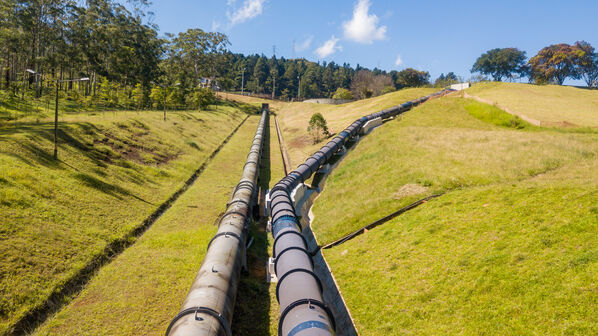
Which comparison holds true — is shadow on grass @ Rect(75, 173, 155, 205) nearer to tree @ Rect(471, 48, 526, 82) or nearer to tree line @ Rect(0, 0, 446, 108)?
tree line @ Rect(0, 0, 446, 108)

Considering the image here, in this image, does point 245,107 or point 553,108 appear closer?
point 553,108

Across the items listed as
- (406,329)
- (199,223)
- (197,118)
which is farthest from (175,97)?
(406,329)

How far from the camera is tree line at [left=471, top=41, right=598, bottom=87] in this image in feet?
347

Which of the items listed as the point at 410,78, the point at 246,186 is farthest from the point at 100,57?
the point at 410,78

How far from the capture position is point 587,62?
10462 centimetres

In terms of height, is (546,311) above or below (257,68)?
below

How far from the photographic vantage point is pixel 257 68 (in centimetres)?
16425

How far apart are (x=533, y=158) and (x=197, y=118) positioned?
6433 cm

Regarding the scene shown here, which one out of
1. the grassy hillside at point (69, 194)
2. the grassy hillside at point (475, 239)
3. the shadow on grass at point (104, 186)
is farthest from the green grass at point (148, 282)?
the grassy hillside at point (475, 239)

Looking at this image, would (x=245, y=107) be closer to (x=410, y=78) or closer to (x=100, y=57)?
(x=100, y=57)

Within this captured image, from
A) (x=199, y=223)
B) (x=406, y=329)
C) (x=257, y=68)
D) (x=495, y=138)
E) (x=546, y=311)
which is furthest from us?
(x=257, y=68)

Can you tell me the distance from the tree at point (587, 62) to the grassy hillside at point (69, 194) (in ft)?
441

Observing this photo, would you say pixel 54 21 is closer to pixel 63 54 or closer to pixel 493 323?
pixel 63 54

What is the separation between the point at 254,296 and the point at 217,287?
5.17 metres
